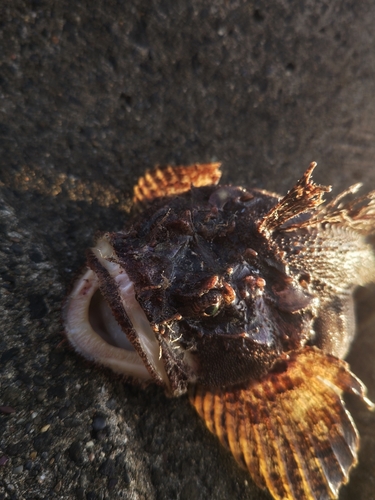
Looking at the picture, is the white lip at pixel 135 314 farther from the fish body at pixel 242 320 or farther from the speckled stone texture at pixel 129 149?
the speckled stone texture at pixel 129 149

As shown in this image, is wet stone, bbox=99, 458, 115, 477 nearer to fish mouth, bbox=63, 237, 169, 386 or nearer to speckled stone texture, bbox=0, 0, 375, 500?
speckled stone texture, bbox=0, 0, 375, 500

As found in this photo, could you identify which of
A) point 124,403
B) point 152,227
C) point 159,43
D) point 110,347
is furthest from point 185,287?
point 159,43

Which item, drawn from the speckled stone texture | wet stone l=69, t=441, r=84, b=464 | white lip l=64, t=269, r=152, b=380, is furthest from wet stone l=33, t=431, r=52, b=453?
white lip l=64, t=269, r=152, b=380

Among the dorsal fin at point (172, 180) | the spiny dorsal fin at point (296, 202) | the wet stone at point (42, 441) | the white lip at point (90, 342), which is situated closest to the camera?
the wet stone at point (42, 441)

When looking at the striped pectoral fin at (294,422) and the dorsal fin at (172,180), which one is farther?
the dorsal fin at (172,180)

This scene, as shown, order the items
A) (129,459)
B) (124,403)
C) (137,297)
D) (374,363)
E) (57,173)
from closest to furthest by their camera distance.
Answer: (137,297) < (129,459) < (124,403) < (57,173) < (374,363)

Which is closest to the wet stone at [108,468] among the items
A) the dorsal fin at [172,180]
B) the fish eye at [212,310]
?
the fish eye at [212,310]

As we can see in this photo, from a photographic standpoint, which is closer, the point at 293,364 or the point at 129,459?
the point at 129,459

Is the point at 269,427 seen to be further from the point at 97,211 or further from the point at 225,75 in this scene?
the point at 225,75
